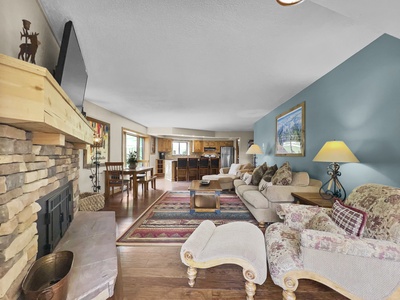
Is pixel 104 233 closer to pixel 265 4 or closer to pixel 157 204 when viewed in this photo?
pixel 157 204

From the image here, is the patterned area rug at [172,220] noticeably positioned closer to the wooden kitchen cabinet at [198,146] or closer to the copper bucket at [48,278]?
the copper bucket at [48,278]

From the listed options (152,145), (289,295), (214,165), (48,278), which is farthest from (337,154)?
(152,145)

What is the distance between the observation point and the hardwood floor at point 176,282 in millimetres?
1571

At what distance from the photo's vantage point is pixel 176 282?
1712 mm

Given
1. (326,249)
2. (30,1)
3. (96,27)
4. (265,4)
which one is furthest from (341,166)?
(30,1)

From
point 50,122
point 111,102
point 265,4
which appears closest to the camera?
point 50,122

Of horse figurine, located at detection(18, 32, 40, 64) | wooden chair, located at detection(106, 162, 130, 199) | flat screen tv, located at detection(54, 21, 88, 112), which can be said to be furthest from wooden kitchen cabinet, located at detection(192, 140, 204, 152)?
horse figurine, located at detection(18, 32, 40, 64)

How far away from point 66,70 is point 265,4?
65.4 inches

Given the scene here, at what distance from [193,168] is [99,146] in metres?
4.15

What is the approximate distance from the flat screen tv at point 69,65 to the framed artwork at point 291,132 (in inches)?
134

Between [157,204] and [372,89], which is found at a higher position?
[372,89]

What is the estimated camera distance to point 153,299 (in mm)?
1517

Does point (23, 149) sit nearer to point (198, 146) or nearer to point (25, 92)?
point (25, 92)

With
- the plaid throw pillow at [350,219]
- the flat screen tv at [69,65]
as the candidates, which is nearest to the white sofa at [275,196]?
the plaid throw pillow at [350,219]
